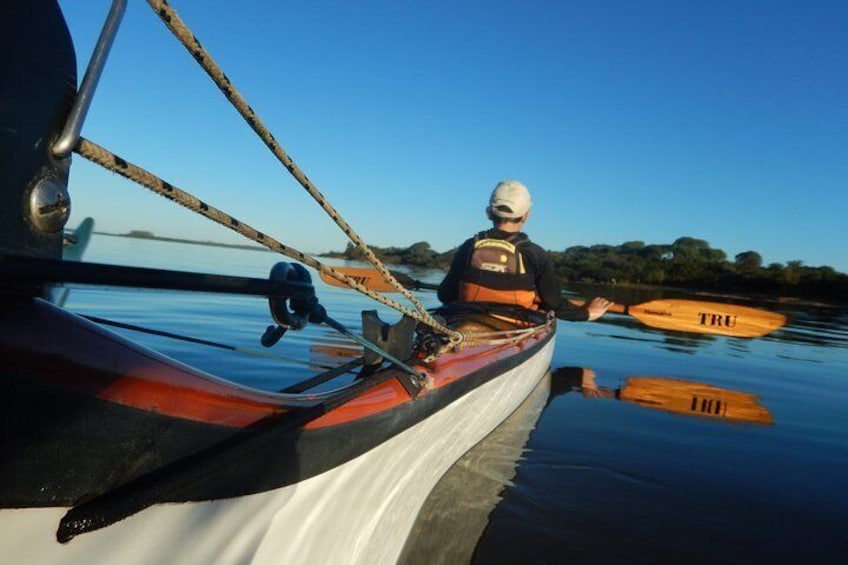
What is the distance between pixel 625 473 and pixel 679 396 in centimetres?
297

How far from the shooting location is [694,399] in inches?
250

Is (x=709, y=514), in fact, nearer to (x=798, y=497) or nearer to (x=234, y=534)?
(x=798, y=497)

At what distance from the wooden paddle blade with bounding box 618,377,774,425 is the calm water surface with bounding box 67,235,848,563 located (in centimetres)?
13

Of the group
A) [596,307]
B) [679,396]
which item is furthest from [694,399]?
[596,307]

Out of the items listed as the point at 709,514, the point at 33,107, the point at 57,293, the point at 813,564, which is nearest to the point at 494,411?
the point at 709,514

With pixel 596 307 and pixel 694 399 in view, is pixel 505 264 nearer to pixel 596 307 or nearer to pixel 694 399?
pixel 596 307

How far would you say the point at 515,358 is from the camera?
13.3 feet

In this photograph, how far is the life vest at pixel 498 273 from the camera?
203 inches

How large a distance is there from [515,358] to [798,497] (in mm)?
2039

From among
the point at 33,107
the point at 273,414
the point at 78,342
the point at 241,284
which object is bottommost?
the point at 273,414

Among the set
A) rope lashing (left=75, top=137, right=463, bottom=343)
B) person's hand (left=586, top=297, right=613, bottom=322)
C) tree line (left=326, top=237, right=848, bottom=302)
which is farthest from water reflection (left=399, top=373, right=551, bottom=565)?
tree line (left=326, top=237, right=848, bottom=302)

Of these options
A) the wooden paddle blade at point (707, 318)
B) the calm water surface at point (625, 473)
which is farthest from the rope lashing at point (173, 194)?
the wooden paddle blade at point (707, 318)

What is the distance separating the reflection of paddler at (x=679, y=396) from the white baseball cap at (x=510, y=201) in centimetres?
231

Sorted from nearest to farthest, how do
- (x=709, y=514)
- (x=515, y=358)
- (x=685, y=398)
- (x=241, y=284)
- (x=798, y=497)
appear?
(x=241, y=284)
(x=709, y=514)
(x=798, y=497)
(x=515, y=358)
(x=685, y=398)
